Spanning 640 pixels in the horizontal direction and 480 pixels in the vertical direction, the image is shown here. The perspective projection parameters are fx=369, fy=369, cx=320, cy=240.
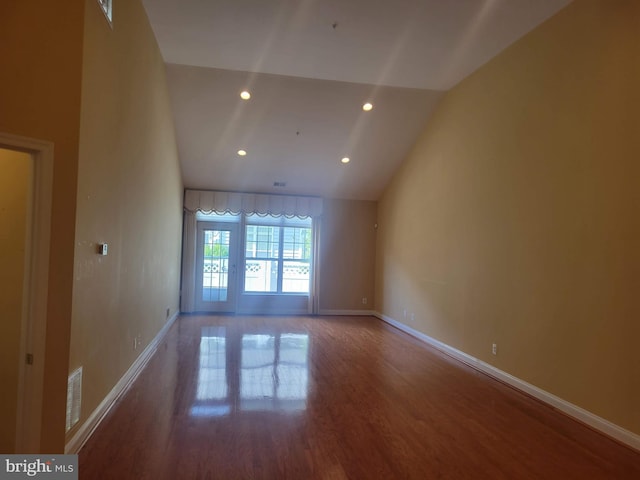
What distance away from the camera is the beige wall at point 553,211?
2.69 metres

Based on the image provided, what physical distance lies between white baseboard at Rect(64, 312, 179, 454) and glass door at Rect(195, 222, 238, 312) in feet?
9.07

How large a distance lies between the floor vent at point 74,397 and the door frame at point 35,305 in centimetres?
13

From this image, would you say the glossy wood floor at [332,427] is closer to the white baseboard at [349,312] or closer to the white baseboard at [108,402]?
the white baseboard at [108,402]

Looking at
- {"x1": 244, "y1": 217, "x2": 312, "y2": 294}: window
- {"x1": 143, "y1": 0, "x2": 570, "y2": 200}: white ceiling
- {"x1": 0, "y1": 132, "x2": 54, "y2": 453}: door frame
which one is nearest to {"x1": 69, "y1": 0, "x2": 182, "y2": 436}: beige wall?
{"x1": 0, "y1": 132, "x2": 54, "y2": 453}: door frame

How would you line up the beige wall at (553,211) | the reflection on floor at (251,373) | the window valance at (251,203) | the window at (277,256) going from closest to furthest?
the beige wall at (553,211), the reflection on floor at (251,373), the window valance at (251,203), the window at (277,256)

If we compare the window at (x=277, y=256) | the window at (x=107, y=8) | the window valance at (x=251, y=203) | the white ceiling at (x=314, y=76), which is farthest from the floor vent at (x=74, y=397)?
the window at (x=277, y=256)

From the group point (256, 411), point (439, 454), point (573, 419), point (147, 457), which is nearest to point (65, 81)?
point (147, 457)

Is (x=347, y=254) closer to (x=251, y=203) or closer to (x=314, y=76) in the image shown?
(x=251, y=203)

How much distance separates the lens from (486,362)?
411 cm

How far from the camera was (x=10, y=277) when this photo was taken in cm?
234

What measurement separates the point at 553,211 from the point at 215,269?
19.9ft

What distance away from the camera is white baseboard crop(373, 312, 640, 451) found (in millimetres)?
2584

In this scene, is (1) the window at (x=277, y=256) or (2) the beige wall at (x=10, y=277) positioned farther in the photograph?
(1) the window at (x=277, y=256)

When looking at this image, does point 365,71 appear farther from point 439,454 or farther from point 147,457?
point 147,457
